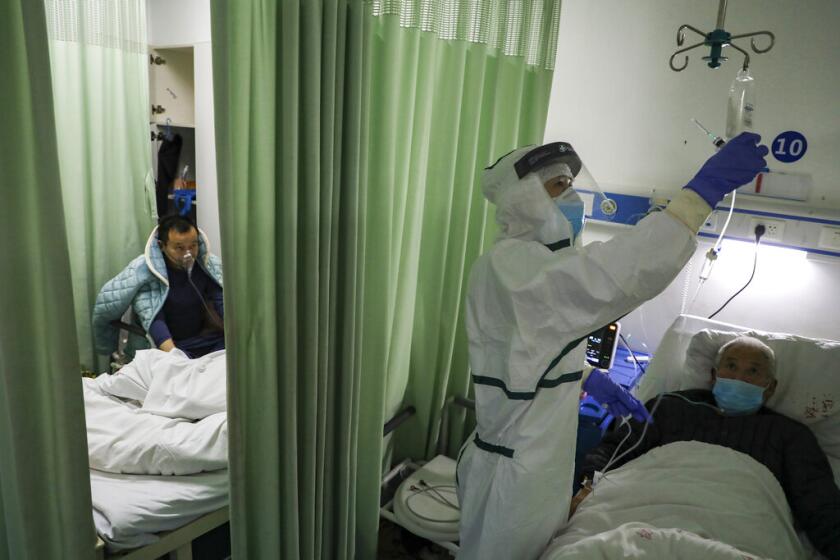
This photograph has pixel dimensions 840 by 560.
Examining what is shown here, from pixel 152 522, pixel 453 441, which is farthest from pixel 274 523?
pixel 453 441

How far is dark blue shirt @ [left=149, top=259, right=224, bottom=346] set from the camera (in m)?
2.47

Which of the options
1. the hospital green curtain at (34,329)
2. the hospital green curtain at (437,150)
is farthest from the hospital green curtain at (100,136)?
the hospital green curtain at (34,329)

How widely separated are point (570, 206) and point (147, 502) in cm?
141

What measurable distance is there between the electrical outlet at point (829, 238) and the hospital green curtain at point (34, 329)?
2.51 meters

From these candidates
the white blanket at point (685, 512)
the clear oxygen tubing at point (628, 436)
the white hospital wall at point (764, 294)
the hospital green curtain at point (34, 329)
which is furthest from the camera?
the white hospital wall at point (764, 294)

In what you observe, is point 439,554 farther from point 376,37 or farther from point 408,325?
point 376,37

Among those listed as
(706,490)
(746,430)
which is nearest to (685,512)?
(706,490)

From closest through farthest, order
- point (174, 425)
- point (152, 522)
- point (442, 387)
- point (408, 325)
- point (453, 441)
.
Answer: point (152, 522), point (174, 425), point (408, 325), point (442, 387), point (453, 441)

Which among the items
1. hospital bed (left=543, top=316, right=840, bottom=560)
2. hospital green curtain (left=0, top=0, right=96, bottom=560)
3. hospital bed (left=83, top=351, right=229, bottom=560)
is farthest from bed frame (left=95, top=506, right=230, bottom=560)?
hospital bed (left=543, top=316, right=840, bottom=560)

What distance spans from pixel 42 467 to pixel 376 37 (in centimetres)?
127

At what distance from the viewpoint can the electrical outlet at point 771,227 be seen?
2.24m

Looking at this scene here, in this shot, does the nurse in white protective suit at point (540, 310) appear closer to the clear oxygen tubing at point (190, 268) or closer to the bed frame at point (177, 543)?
the bed frame at point (177, 543)

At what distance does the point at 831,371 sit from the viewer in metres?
1.89

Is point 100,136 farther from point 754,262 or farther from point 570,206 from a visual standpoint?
point 754,262
